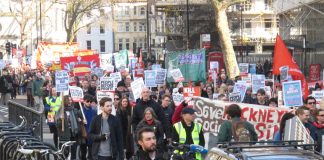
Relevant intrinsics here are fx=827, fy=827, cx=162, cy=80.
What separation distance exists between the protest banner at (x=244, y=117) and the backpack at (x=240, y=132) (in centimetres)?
329

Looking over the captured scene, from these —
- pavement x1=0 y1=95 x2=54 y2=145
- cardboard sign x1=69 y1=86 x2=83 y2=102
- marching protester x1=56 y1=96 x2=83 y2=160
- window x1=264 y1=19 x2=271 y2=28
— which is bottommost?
pavement x1=0 y1=95 x2=54 y2=145

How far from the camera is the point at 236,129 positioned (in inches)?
381

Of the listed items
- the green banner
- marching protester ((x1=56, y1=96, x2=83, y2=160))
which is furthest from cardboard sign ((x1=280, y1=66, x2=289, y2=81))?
the green banner

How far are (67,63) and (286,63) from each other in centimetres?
1219

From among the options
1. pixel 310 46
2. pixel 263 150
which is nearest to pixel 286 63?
pixel 263 150

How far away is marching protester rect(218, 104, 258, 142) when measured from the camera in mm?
9609

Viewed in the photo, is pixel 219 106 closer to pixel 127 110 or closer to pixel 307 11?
pixel 127 110

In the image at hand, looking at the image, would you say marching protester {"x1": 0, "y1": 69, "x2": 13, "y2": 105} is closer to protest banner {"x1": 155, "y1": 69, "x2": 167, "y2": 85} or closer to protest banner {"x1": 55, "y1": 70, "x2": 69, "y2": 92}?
protest banner {"x1": 155, "y1": 69, "x2": 167, "y2": 85}

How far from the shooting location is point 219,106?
45.7 ft

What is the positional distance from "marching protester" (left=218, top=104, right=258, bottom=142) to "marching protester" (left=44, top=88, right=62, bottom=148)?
6.71 metres

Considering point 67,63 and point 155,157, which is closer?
point 155,157

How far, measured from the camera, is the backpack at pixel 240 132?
31.4 ft

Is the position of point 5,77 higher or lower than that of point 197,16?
lower

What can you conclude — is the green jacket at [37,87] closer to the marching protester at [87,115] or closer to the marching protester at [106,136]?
the marching protester at [87,115]
